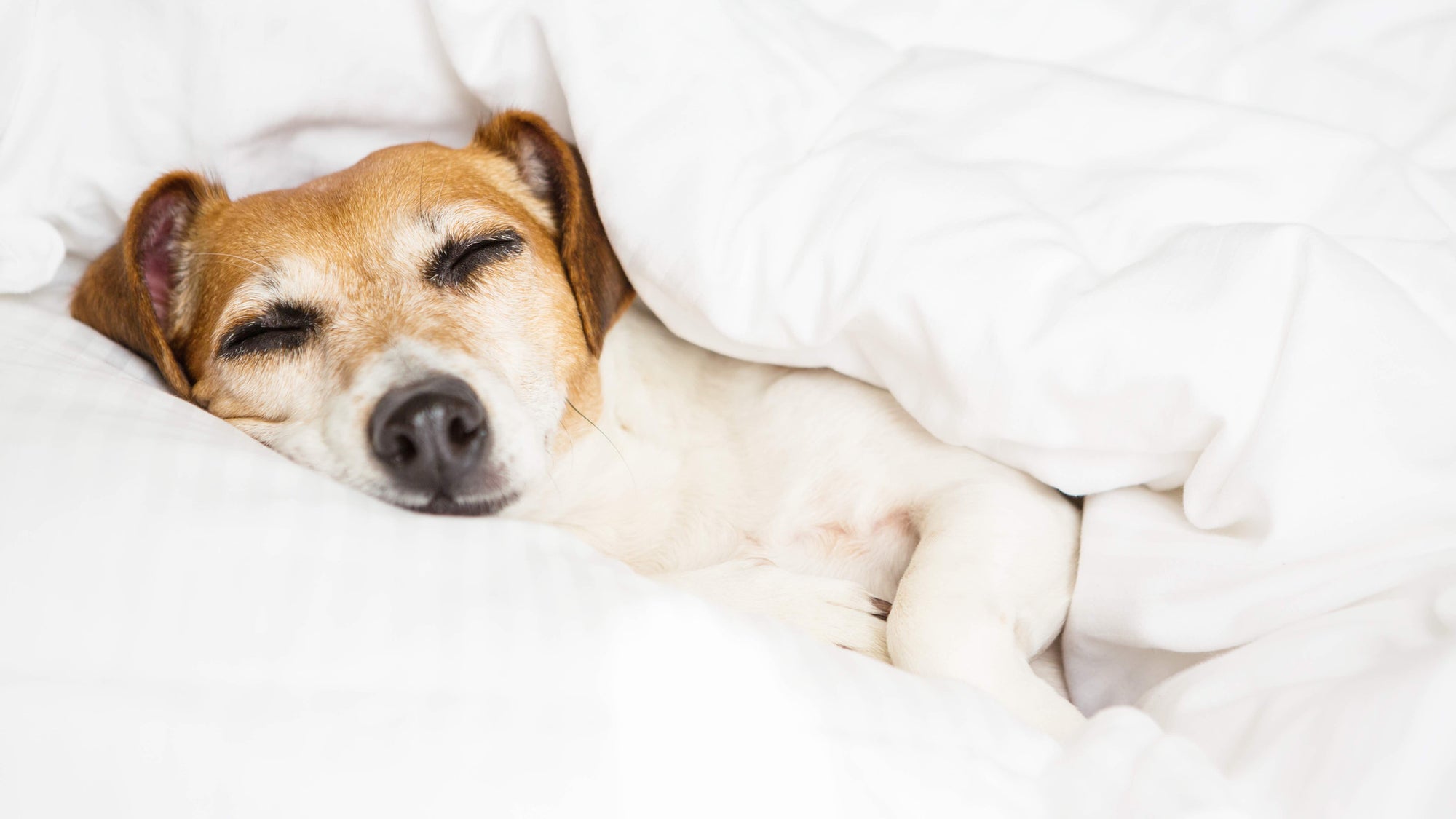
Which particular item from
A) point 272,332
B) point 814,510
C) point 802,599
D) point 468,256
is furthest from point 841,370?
point 272,332

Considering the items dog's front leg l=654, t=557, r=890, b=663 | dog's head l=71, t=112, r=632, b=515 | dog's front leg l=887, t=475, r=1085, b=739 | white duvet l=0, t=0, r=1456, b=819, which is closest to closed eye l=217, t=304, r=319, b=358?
dog's head l=71, t=112, r=632, b=515

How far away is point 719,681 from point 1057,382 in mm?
725

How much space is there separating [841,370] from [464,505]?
2.23 ft

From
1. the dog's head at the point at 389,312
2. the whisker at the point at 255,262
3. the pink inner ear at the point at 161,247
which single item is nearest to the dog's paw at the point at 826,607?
the dog's head at the point at 389,312

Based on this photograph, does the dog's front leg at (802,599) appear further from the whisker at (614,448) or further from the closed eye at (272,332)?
the closed eye at (272,332)

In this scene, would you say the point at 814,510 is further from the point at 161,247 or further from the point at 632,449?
the point at 161,247

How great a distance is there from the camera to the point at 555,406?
158 centimetres

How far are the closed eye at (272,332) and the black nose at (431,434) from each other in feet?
1.05

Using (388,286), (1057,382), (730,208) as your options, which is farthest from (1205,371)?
(388,286)

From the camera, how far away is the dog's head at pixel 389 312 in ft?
4.51

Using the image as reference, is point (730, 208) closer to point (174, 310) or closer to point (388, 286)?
point (388, 286)

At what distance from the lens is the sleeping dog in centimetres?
138

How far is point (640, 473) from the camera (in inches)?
68.5

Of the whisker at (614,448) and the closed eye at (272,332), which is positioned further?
the whisker at (614,448)
